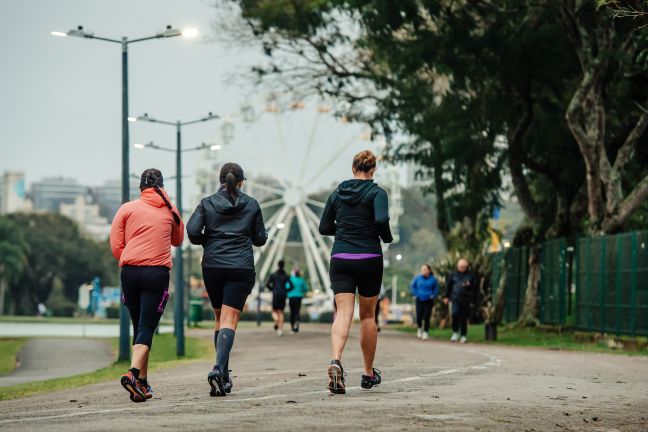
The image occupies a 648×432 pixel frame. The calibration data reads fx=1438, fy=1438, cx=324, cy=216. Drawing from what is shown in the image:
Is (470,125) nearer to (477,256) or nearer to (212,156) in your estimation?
(477,256)

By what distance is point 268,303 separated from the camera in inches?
4373

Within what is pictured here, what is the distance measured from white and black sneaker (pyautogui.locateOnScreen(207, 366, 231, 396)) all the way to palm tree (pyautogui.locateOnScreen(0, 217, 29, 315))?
97.0 m

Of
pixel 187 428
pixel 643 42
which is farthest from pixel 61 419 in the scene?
pixel 643 42

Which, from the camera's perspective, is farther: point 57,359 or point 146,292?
point 57,359

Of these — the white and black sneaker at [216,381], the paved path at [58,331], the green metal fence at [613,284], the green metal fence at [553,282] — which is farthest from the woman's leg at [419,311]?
the white and black sneaker at [216,381]

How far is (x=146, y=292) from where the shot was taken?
11836 mm

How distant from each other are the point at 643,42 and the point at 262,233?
1857 cm

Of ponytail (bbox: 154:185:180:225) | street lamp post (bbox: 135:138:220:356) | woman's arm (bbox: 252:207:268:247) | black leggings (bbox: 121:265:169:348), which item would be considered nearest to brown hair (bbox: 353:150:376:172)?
woman's arm (bbox: 252:207:268:247)

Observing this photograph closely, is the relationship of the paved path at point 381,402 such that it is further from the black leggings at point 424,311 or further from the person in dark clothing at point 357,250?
the black leggings at point 424,311

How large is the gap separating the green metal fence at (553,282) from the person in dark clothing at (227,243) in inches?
905

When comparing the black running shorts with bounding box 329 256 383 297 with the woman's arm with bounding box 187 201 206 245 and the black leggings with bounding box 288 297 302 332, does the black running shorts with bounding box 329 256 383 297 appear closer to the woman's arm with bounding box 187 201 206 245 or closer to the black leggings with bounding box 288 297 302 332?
the woman's arm with bounding box 187 201 206 245

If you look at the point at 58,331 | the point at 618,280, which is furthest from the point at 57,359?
the point at 58,331

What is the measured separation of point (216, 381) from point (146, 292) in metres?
0.93

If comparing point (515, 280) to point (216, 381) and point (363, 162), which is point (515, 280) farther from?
point (216, 381)
